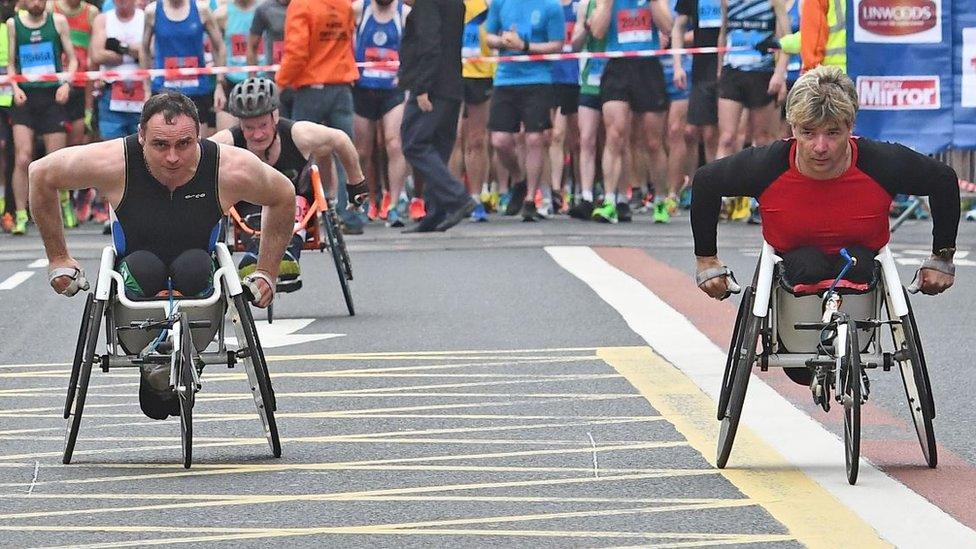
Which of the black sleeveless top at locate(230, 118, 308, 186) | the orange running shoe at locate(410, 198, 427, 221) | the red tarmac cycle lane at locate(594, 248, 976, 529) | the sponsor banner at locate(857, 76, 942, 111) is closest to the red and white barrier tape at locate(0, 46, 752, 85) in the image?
the orange running shoe at locate(410, 198, 427, 221)

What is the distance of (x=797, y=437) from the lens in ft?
29.0

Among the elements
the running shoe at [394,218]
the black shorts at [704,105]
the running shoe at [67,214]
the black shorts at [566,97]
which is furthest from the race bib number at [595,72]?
the running shoe at [67,214]

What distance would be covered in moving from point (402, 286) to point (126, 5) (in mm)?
7678

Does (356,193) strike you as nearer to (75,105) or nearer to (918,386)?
(918,386)

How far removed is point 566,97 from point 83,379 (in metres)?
15.0

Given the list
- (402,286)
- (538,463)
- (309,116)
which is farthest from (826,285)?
(309,116)

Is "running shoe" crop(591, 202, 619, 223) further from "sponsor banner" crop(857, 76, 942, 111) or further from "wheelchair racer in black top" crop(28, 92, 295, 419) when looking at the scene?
"wheelchair racer in black top" crop(28, 92, 295, 419)

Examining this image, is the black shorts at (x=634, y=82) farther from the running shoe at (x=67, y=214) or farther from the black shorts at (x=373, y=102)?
the running shoe at (x=67, y=214)

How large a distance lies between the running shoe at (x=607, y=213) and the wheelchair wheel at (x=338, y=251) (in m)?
7.96

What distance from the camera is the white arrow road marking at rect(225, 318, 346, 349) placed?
12.9m

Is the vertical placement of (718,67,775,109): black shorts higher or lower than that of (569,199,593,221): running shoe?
higher

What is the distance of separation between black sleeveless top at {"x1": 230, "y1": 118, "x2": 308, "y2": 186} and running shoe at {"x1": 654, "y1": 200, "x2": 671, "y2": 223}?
875 centimetres

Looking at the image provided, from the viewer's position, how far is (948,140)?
1897cm

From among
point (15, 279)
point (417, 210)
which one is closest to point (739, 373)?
point (15, 279)
